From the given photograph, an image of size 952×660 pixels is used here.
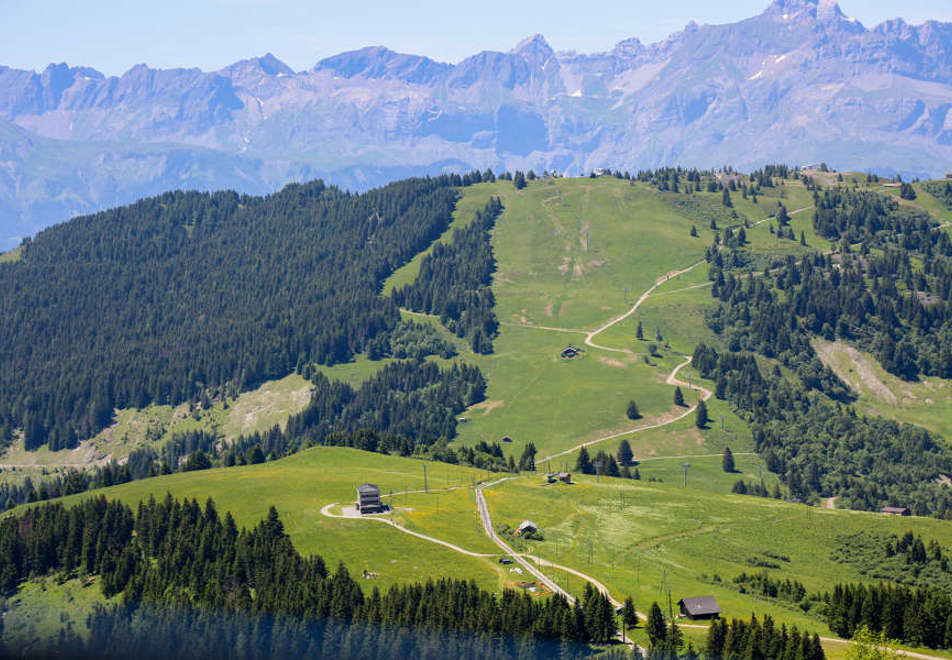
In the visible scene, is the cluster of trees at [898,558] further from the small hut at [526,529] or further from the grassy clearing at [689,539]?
the small hut at [526,529]

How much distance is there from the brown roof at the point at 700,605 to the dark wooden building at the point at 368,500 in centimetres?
6018

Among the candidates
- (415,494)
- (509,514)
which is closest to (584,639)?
(509,514)

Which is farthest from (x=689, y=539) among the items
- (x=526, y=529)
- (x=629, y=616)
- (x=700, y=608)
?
(x=629, y=616)

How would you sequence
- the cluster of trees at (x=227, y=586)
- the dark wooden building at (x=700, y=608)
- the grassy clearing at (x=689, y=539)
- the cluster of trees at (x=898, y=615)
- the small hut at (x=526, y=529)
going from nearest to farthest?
the cluster of trees at (x=898, y=615) < the cluster of trees at (x=227, y=586) < the dark wooden building at (x=700, y=608) < the grassy clearing at (x=689, y=539) < the small hut at (x=526, y=529)

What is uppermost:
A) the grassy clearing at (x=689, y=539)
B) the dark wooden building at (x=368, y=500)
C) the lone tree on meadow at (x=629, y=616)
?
the dark wooden building at (x=368, y=500)

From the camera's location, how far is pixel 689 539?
175m

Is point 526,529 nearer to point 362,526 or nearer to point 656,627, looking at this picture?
point 362,526

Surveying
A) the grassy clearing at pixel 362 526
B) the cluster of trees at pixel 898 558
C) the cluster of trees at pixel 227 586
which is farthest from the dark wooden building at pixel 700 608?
the cluster of trees at pixel 898 558

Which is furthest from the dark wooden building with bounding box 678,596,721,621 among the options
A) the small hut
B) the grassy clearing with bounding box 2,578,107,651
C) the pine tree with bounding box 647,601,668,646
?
the grassy clearing with bounding box 2,578,107,651

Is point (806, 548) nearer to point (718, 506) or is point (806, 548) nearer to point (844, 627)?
point (718, 506)

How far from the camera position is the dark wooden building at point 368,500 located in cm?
17712

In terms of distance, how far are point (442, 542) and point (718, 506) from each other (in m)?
62.3

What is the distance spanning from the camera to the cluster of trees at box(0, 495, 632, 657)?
129 meters

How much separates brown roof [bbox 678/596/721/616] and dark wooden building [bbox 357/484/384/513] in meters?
60.2
